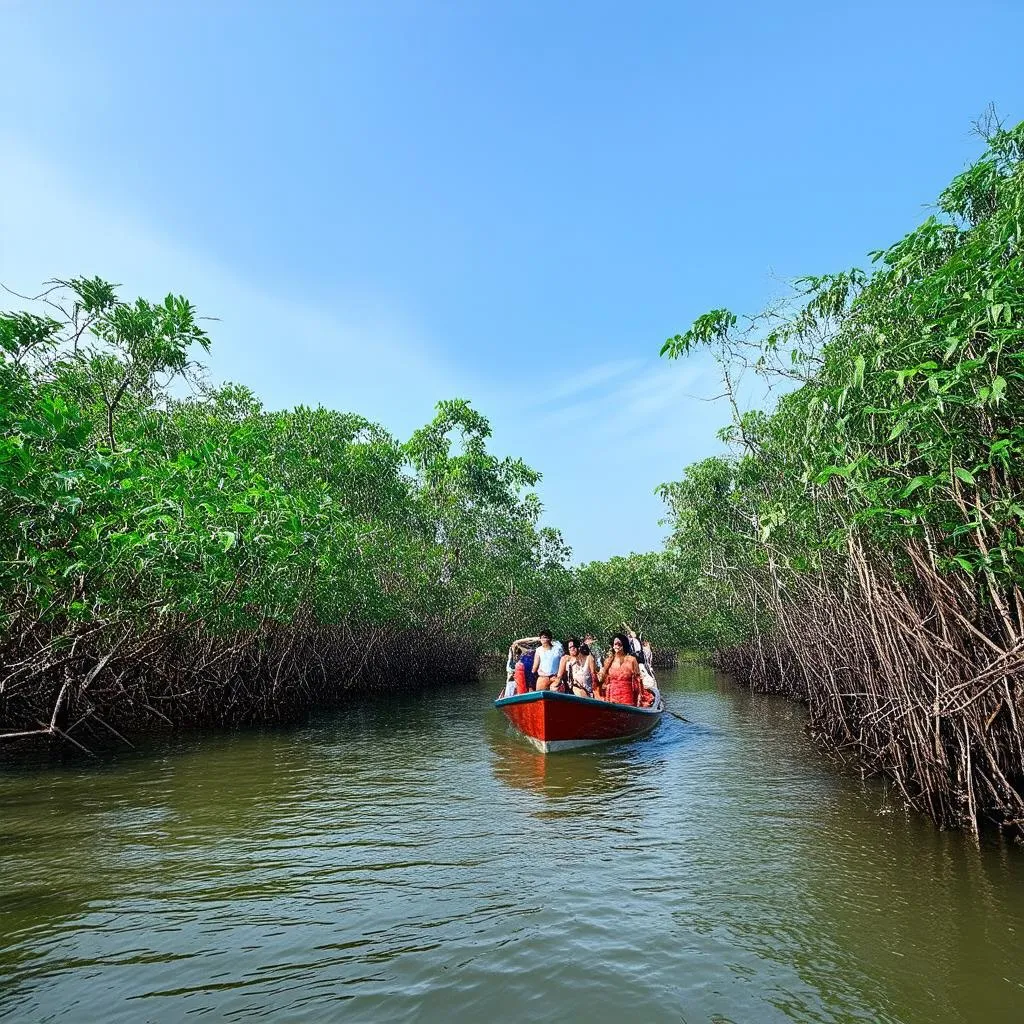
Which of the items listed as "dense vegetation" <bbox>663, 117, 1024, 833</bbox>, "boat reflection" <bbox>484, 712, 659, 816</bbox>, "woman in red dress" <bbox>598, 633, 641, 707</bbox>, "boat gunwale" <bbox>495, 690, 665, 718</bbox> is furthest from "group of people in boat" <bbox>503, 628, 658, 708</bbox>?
"dense vegetation" <bbox>663, 117, 1024, 833</bbox>

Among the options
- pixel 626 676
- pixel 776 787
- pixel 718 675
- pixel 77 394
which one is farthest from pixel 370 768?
pixel 718 675

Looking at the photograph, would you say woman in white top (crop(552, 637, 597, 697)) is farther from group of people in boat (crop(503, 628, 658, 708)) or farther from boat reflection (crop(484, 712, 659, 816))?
boat reflection (crop(484, 712, 659, 816))

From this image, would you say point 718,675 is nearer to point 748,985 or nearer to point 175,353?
point 175,353

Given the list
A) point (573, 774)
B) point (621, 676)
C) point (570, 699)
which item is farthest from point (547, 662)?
point (573, 774)

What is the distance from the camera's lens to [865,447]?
18.3 feet

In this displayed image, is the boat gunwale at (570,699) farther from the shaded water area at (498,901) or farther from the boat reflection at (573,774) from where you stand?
the shaded water area at (498,901)

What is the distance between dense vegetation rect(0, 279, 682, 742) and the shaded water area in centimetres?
195

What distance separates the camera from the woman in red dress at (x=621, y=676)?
10.5 metres

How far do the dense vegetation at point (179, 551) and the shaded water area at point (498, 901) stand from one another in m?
1.95

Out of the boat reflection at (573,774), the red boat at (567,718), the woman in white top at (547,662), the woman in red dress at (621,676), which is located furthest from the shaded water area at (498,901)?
the woman in white top at (547,662)

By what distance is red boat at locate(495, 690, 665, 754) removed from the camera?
882cm

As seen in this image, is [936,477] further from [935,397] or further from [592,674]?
[592,674]

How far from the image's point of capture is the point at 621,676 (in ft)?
34.4

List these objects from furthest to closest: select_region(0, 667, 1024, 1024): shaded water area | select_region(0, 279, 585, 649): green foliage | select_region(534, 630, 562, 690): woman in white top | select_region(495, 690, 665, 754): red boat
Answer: select_region(534, 630, 562, 690): woman in white top
select_region(495, 690, 665, 754): red boat
select_region(0, 279, 585, 649): green foliage
select_region(0, 667, 1024, 1024): shaded water area
